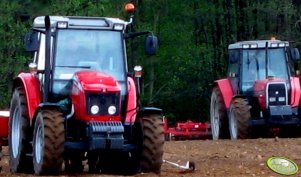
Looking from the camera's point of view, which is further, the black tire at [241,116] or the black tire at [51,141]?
the black tire at [241,116]

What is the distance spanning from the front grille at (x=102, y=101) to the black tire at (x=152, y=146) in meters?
0.53

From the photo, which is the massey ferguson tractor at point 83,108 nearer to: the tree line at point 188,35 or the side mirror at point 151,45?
the side mirror at point 151,45

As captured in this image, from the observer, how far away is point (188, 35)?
4222cm

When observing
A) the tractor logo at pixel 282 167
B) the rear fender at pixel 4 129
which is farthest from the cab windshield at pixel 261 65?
the rear fender at pixel 4 129

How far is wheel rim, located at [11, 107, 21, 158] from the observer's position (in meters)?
14.5

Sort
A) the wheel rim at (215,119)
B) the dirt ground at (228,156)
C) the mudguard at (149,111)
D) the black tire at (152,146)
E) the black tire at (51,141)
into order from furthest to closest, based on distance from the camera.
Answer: the wheel rim at (215,119) → the dirt ground at (228,156) → the mudguard at (149,111) → the black tire at (152,146) → the black tire at (51,141)

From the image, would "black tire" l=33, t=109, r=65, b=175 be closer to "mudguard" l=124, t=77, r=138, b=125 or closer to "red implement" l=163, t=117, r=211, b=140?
"mudguard" l=124, t=77, r=138, b=125

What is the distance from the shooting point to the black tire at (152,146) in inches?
524

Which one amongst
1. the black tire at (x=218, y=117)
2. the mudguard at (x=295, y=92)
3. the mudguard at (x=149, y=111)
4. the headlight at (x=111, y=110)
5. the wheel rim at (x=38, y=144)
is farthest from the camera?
the black tire at (x=218, y=117)

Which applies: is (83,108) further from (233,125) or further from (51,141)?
Result: (233,125)

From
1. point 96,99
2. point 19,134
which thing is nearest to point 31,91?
point 19,134

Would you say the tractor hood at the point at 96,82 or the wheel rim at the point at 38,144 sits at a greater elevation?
the tractor hood at the point at 96,82

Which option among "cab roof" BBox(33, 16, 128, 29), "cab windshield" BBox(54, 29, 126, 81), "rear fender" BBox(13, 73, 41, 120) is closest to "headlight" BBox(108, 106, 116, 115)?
"cab windshield" BBox(54, 29, 126, 81)

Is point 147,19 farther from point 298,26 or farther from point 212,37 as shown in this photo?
point 298,26
